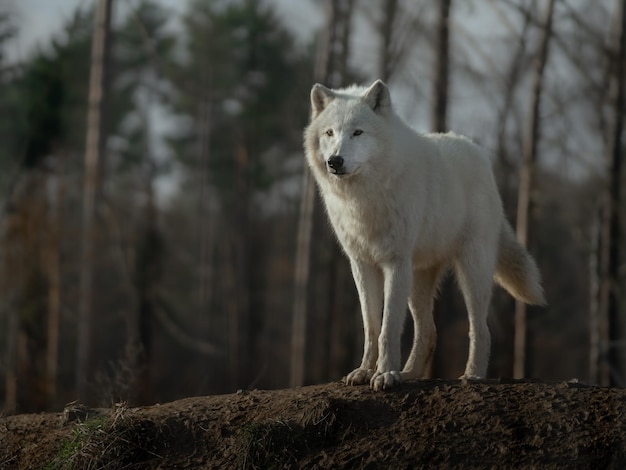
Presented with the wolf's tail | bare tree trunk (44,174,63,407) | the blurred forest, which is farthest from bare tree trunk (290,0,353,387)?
the wolf's tail

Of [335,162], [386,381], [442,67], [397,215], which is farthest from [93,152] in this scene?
[386,381]

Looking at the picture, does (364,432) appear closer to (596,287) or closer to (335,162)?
(335,162)

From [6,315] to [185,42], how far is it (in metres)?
13.6

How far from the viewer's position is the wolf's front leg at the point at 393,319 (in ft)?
19.5

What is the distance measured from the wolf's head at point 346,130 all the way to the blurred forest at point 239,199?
0.67 meters

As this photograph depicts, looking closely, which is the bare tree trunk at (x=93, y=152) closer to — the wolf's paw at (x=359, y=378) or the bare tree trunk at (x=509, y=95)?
the bare tree trunk at (x=509, y=95)

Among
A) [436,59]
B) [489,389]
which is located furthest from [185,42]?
[489,389]

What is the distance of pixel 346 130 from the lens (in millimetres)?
6113

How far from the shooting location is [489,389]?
5.76m

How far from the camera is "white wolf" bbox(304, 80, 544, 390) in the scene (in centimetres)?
611

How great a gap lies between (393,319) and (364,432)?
898mm

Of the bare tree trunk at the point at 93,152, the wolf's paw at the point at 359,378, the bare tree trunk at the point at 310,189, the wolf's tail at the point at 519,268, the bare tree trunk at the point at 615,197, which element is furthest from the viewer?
the bare tree trunk at the point at 310,189

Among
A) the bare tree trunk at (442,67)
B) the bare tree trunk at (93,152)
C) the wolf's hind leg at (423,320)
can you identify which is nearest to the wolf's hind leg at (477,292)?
the wolf's hind leg at (423,320)

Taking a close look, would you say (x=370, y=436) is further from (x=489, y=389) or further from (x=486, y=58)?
(x=486, y=58)
